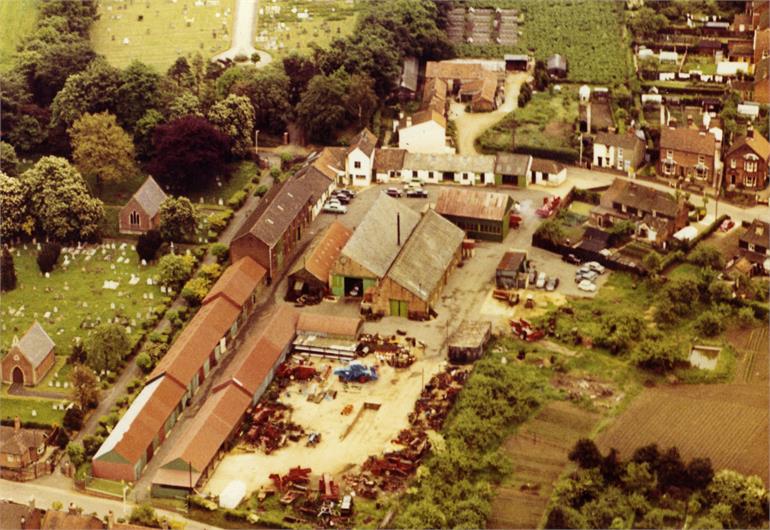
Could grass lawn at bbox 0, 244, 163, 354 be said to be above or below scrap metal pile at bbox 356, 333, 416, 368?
below

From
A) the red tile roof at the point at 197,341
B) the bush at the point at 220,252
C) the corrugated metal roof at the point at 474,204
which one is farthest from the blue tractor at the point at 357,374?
the corrugated metal roof at the point at 474,204

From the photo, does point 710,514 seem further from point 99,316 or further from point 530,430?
point 99,316

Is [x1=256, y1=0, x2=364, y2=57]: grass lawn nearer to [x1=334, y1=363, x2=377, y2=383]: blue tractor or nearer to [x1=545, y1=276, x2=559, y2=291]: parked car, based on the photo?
[x1=545, y1=276, x2=559, y2=291]: parked car

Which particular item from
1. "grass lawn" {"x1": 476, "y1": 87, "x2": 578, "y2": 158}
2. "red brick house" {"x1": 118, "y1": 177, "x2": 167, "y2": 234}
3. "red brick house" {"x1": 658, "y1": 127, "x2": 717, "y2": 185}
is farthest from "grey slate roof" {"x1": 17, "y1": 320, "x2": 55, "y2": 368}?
"red brick house" {"x1": 658, "y1": 127, "x2": 717, "y2": 185}

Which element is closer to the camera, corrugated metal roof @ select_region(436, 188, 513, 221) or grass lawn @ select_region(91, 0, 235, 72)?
corrugated metal roof @ select_region(436, 188, 513, 221)

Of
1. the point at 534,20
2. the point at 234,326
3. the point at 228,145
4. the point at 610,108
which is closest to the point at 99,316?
the point at 234,326

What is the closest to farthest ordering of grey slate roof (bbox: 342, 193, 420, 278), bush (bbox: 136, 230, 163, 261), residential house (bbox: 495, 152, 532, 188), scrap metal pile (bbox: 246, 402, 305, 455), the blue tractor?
scrap metal pile (bbox: 246, 402, 305, 455) < the blue tractor < grey slate roof (bbox: 342, 193, 420, 278) < bush (bbox: 136, 230, 163, 261) < residential house (bbox: 495, 152, 532, 188)

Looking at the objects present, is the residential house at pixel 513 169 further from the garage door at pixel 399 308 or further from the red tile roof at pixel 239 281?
the red tile roof at pixel 239 281

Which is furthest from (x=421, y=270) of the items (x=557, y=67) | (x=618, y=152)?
(x=557, y=67)
